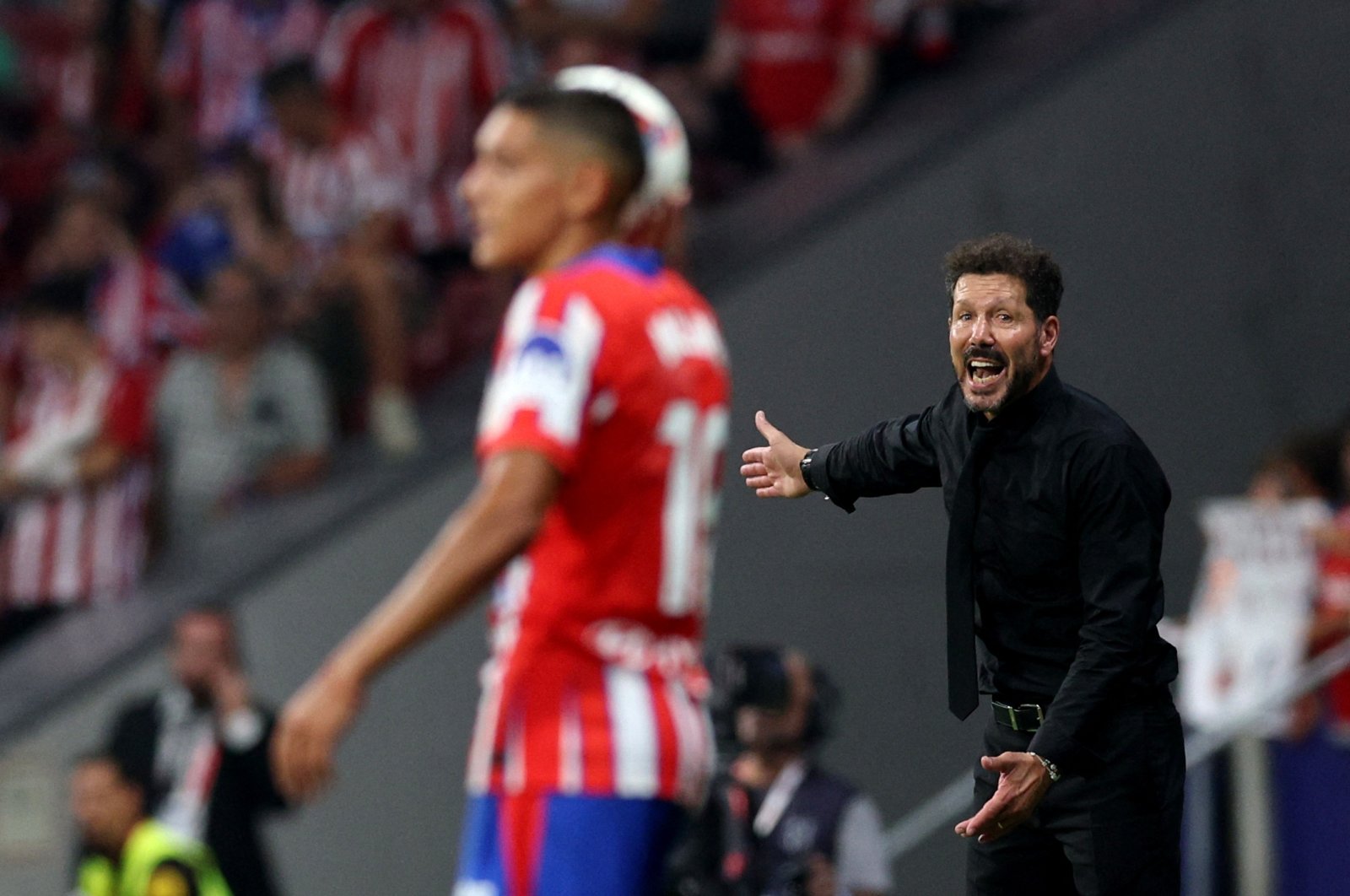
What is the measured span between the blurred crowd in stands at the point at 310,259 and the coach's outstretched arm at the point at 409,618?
5393mm

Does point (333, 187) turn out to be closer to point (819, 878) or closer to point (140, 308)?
point (140, 308)

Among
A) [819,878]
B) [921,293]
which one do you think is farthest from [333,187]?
[819,878]

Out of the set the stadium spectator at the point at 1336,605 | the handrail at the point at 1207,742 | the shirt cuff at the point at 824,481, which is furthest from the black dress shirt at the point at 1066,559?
the stadium spectator at the point at 1336,605

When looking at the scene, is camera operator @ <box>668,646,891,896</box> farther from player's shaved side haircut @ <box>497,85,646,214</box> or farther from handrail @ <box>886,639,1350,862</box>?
player's shaved side haircut @ <box>497,85,646,214</box>

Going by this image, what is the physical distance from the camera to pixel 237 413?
27.0 ft

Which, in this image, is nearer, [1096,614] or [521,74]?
[1096,614]

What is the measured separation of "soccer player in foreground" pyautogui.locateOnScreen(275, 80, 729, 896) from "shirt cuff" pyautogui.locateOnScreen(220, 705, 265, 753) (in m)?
4.47

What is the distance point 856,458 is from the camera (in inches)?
87.2

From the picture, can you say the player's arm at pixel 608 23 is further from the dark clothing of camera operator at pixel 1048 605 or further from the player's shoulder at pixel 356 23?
the dark clothing of camera operator at pixel 1048 605

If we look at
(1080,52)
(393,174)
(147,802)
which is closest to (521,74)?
(393,174)

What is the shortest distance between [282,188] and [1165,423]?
4.13 m

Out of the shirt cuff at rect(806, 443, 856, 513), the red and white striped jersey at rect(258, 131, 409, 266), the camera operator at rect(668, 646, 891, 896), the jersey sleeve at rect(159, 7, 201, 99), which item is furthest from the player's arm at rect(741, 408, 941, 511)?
the jersey sleeve at rect(159, 7, 201, 99)

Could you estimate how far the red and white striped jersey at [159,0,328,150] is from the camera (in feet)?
31.9

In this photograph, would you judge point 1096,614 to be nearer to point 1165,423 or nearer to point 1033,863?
point 1033,863
